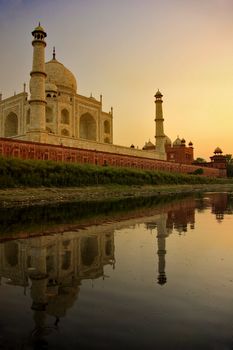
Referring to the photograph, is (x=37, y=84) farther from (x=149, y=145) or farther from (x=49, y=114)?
(x=149, y=145)

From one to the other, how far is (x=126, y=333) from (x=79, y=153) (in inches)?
883

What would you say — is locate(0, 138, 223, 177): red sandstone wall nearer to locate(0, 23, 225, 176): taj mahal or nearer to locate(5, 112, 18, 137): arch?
locate(0, 23, 225, 176): taj mahal

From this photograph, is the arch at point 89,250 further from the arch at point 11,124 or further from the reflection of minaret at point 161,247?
the arch at point 11,124

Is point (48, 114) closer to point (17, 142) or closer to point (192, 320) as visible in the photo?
point (17, 142)

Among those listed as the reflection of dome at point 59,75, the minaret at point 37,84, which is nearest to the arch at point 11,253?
the minaret at point 37,84

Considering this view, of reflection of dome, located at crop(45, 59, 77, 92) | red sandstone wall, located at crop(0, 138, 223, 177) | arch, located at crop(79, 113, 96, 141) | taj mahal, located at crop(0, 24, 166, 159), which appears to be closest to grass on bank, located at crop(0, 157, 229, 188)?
red sandstone wall, located at crop(0, 138, 223, 177)

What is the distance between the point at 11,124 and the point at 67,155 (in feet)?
41.5

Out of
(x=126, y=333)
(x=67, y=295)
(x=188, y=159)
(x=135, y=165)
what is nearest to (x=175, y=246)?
(x=67, y=295)

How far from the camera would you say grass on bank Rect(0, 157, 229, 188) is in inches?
627

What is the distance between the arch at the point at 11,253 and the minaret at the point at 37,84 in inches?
686

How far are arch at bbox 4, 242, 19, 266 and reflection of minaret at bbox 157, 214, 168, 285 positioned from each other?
6.31 feet

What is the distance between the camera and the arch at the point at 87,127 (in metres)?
→ 34.1

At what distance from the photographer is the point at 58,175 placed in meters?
17.9

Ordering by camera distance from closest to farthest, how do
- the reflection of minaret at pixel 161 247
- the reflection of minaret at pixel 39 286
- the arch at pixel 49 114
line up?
the reflection of minaret at pixel 39 286 < the reflection of minaret at pixel 161 247 < the arch at pixel 49 114
